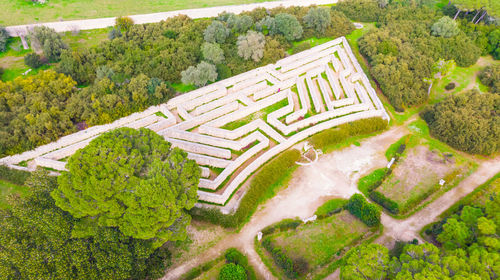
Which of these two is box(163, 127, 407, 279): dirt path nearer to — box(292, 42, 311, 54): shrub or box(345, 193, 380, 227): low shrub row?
box(345, 193, 380, 227): low shrub row

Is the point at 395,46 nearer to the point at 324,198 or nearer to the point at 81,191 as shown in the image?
the point at 324,198

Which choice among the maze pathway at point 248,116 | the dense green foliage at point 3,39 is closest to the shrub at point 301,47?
the maze pathway at point 248,116

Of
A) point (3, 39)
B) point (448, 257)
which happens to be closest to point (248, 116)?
point (448, 257)

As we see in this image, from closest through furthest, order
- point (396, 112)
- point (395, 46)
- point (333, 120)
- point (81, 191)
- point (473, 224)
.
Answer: point (81, 191) → point (473, 224) → point (333, 120) → point (396, 112) → point (395, 46)

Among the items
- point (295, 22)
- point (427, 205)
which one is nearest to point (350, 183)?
point (427, 205)

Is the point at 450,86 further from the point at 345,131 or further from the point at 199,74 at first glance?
the point at 199,74

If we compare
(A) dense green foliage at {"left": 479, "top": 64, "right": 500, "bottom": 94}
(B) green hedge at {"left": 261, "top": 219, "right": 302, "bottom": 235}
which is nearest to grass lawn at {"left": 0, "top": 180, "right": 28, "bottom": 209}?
(B) green hedge at {"left": 261, "top": 219, "right": 302, "bottom": 235}
